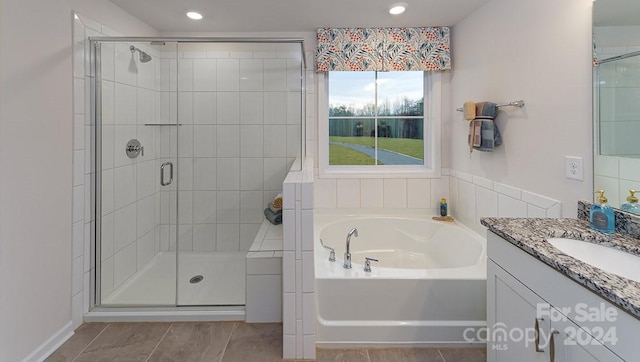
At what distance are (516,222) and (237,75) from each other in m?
2.52

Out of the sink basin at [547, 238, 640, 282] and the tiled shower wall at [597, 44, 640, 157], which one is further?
the tiled shower wall at [597, 44, 640, 157]

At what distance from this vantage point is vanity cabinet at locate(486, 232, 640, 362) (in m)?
0.83

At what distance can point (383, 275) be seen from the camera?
1.91 metres

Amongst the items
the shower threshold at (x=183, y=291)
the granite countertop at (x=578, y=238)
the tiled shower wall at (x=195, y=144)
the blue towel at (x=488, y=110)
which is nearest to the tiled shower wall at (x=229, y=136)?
the tiled shower wall at (x=195, y=144)

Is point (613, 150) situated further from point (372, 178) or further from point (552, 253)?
point (372, 178)

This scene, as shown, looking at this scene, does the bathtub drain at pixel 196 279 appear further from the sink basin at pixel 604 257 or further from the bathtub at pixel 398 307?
the sink basin at pixel 604 257

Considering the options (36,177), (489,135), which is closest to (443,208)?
(489,135)

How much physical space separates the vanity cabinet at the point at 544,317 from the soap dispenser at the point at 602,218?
0.47 m

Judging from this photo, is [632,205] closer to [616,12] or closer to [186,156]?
[616,12]

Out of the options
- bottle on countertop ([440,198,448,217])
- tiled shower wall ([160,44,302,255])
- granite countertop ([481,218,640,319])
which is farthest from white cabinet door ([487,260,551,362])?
tiled shower wall ([160,44,302,255])

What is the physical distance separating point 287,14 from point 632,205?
98.2 inches

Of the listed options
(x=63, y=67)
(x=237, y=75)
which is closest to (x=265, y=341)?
(x=63, y=67)

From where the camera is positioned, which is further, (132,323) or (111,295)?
(111,295)

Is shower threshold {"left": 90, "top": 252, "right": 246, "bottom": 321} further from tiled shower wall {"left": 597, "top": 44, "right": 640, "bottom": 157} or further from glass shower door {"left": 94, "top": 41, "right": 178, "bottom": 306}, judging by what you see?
tiled shower wall {"left": 597, "top": 44, "right": 640, "bottom": 157}
